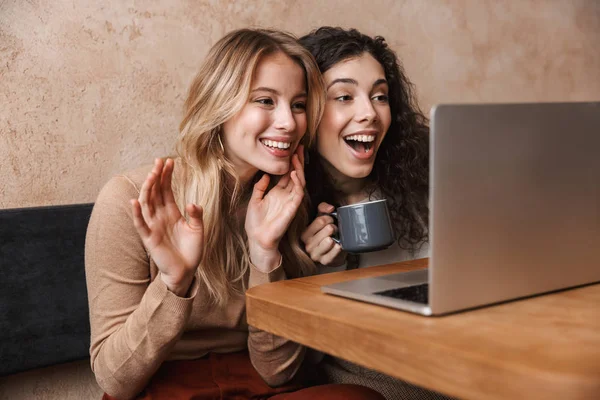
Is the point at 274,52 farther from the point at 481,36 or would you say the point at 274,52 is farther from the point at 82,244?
the point at 481,36

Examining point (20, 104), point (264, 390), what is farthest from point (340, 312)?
point (20, 104)

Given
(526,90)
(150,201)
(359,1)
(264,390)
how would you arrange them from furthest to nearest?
1. (526,90)
2. (359,1)
3. (264,390)
4. (150,201)

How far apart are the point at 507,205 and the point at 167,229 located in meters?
0.51

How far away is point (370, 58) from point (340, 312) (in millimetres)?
946

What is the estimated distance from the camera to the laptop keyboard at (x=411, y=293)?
75cm

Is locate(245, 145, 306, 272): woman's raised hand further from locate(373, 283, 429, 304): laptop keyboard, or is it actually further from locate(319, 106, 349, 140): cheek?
locate(373, 283, 429, 304): laptop keyboard

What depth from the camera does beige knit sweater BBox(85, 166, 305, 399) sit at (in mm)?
1051

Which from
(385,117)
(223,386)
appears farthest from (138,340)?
(385,117)

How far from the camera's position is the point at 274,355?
126 cm

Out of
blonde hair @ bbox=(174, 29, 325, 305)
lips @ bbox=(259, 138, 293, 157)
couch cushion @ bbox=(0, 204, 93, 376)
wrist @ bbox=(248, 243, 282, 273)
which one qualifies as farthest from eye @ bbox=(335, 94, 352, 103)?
couch cushion @ bbox=(0, 204, 93, 376)

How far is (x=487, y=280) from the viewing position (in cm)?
71

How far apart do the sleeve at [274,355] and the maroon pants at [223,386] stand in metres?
0.03

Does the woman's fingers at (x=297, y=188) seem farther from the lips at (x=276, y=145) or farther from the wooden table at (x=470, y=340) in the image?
the wooden table at (x=470, y=340)

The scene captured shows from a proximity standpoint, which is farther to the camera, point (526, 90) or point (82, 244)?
point (526, 90)
